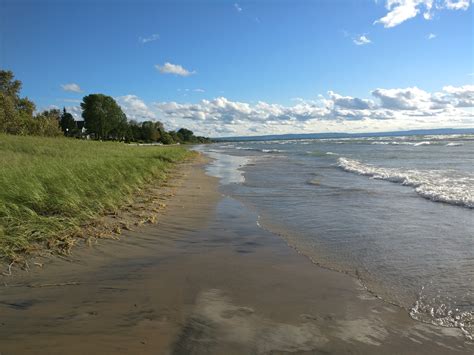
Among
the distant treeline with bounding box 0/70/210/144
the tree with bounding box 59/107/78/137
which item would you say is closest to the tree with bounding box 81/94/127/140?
the distant treeline with bounding box 0/70/210/144

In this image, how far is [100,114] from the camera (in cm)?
7644

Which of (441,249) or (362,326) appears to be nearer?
(362,326)

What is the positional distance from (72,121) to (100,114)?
496 inches

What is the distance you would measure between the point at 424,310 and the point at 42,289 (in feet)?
14.7

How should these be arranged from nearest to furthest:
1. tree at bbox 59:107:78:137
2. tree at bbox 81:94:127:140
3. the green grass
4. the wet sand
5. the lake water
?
the wet sand < the lake water < the green grass < tree at bbox 81:94:127:140 < tree at bbox 59:107:78:137

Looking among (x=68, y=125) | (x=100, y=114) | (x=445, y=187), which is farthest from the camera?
(x=68, y=125)

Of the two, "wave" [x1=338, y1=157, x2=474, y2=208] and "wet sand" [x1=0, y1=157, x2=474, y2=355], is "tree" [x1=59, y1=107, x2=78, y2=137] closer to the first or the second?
"wave" [x1=338, y1=157, x2=474, y2=208]

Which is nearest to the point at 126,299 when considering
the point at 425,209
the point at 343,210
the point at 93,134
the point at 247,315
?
the point at 247,315

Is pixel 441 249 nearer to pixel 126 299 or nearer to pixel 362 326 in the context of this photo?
pixel 362 326

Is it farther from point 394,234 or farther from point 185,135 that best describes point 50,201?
point 185,135

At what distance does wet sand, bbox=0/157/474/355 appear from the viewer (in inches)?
137

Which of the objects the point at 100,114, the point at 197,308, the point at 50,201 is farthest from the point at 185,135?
the point at 197,308

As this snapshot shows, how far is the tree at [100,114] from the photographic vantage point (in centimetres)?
7638

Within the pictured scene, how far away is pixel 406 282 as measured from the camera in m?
5.05
